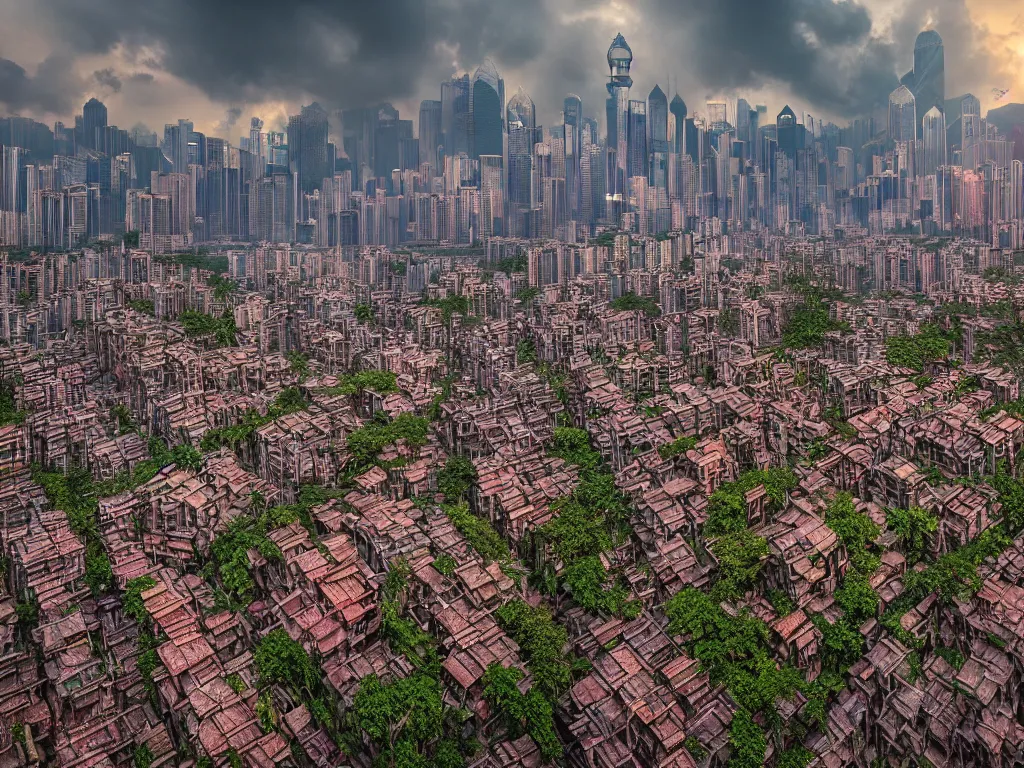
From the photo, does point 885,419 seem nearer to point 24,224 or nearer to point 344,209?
point 24,224

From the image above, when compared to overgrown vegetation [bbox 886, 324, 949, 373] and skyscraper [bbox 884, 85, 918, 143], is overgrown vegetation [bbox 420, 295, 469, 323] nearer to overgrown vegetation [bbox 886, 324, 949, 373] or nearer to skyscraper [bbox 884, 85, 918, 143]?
overgrown vegetation [bbox 886, 324, 949, 373]

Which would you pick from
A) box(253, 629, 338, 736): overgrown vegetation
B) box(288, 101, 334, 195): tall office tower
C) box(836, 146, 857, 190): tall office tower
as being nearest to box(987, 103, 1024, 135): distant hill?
box(836, 146, 857, 190): tall office tower

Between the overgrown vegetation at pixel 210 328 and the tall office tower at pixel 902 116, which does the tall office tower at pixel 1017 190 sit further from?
the overgrown vegetation at pixel 210 328

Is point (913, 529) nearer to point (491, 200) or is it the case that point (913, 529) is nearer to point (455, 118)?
point (491, 200)

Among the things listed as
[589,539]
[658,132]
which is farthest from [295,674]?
[658,132]

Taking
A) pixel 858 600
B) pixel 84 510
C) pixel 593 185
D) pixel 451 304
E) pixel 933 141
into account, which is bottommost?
pixel 858 600

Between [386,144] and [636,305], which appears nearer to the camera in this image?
[636,305]
